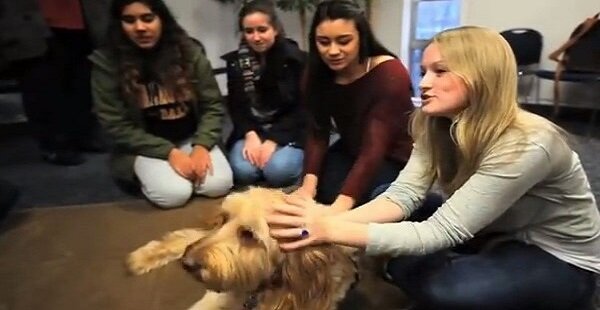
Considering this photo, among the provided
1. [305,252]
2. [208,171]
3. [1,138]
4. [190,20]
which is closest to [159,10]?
[208,171]

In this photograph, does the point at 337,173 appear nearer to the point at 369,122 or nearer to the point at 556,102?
the point at 369,122

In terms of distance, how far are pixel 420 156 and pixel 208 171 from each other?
1.11 m

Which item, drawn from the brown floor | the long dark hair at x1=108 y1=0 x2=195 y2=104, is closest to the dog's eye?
the brown floor

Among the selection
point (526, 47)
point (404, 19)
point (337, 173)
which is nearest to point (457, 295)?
point (337, 173)

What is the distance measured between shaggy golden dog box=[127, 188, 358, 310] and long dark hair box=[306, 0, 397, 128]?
28.5 inches

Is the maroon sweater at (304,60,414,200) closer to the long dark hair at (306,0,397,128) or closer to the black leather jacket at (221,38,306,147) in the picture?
the long dark hair at (306,0,397,128)

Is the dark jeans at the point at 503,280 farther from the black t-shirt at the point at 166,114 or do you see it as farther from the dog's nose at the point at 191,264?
the black t-shirt at the point at 166,114

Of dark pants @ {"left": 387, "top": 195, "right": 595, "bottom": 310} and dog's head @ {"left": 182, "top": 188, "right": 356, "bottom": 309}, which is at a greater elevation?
dog's head @ {"left": 182, "top": 188, "right": 356, "bottom": 309}

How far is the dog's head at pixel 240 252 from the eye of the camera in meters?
1.34

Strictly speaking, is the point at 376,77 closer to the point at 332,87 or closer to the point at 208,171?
the point at 332,87

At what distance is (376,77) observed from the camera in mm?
1980

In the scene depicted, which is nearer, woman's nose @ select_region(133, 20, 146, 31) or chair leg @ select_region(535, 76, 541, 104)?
woman's nose @ select_region(133, 20, 146, 31)

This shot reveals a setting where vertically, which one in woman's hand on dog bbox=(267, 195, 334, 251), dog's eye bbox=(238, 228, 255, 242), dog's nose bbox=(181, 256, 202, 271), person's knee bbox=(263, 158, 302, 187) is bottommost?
person's knee bbox=(263, 158, 302, 187)

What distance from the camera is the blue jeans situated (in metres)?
2.53
